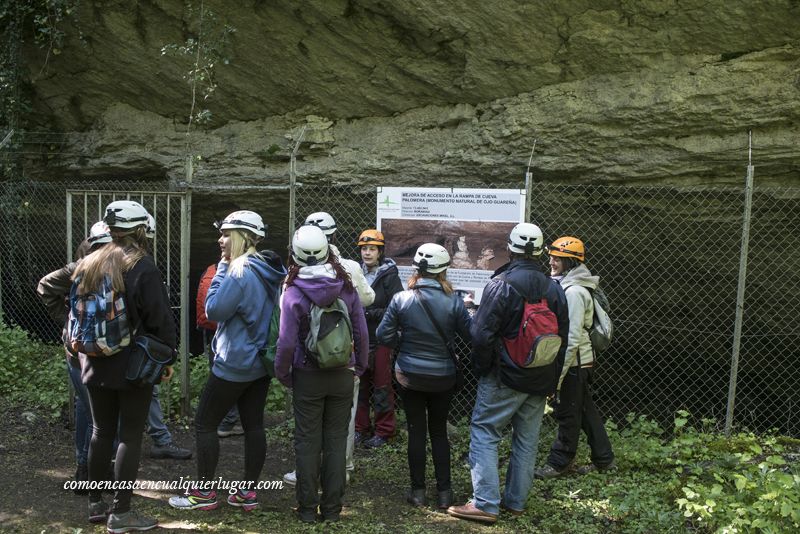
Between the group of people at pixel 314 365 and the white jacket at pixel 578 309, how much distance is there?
0.56 m

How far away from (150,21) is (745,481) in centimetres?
724

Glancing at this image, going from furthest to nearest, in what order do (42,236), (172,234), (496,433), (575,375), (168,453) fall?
(42,236)
(172,234)
(168,453)
(575,375)
(496,433)

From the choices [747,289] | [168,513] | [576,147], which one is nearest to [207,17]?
[576,147]

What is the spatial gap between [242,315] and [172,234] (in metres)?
5.41

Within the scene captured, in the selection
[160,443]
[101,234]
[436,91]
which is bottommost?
[160,443]

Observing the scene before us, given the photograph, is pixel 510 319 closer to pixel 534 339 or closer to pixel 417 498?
pixel 534 339

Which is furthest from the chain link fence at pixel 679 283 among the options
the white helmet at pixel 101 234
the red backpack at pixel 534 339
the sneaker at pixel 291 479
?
the red backpack at pixel 534 339

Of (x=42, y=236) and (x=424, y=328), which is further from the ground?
(x=42, y=236)

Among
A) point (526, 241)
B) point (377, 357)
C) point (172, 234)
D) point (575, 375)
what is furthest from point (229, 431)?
point (172, 234)

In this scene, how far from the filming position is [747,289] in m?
6.88

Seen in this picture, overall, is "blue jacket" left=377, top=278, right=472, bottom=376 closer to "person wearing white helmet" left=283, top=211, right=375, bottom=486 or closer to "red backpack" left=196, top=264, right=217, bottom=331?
"person wearing white helmet" left=283, top=211, right=375, bottom=486

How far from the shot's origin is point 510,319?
4.32 metres

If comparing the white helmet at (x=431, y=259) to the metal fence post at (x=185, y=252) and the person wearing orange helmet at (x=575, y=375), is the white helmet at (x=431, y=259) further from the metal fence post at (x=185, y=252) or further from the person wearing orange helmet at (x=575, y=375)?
the metal fence post at (x=185, y=252)

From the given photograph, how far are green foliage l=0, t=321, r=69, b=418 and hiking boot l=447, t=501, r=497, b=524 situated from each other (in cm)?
400
